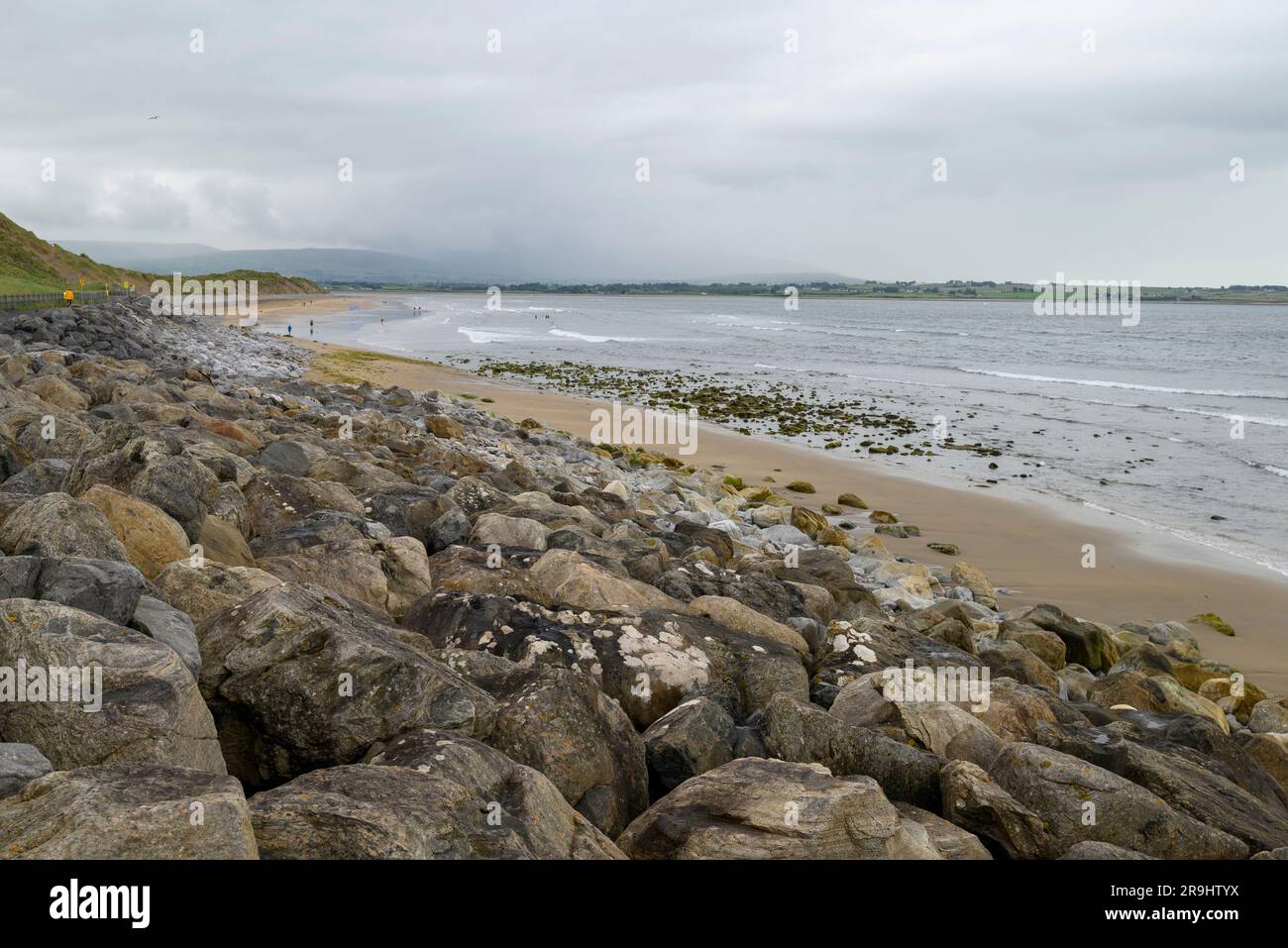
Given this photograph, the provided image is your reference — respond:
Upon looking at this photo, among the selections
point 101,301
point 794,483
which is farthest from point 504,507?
point 101,301

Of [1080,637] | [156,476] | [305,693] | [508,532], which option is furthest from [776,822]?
[1080,637]

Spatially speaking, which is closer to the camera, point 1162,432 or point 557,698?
point 557,698

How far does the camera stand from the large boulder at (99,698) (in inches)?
171

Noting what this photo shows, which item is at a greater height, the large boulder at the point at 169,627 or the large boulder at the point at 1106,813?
the large boulder at the point at 169,627

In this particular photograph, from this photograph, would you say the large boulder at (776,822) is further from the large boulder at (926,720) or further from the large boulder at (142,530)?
the large boulder at (142,530)

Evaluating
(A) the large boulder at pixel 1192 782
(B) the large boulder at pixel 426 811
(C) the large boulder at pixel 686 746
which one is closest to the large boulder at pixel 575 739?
(C) the large boulder at pixel 686 746

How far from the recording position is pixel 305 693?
514 centimetres

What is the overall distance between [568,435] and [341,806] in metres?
22.9

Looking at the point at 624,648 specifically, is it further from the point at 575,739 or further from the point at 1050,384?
the point at 1050,384

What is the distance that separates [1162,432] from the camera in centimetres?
3203

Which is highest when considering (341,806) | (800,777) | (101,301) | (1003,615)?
(101,301)

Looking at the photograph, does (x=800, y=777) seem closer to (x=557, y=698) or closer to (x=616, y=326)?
(x=557, y=698)

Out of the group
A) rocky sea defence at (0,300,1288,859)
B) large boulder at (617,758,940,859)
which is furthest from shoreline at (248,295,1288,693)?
large boulder at (617,758,940,859)

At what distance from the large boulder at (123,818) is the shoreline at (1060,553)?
41.7 ft
